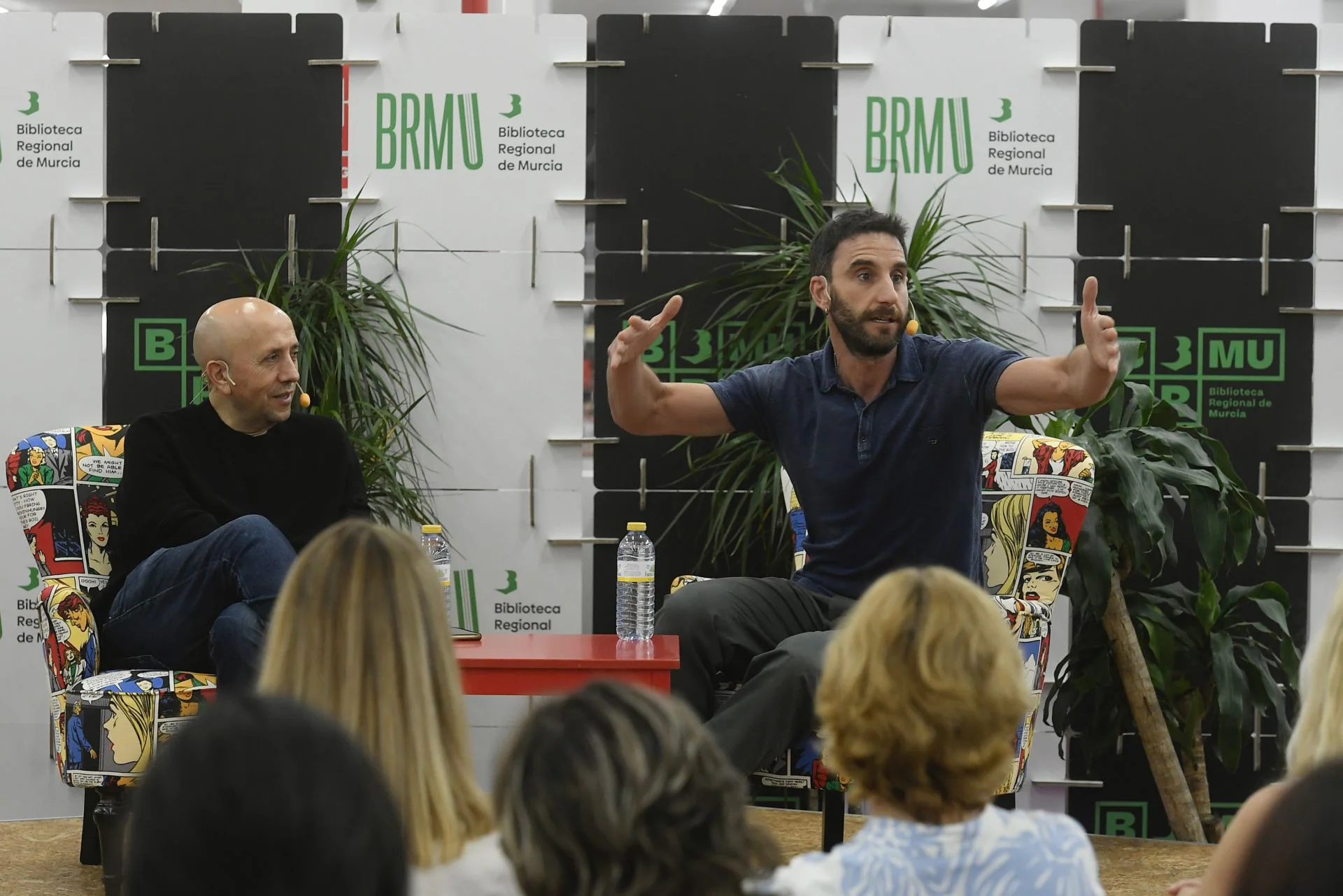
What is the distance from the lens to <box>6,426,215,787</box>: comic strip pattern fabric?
8.80ft

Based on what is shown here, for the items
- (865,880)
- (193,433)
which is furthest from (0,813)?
(865,880)

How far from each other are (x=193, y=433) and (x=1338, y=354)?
310 centimetres

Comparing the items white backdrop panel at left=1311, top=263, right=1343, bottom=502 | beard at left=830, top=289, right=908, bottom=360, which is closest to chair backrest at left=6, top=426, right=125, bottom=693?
beard at left=830, top=289, right=908, bottom=360

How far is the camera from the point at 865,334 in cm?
294

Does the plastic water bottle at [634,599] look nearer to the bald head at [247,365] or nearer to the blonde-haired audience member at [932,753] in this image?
the bald head at [247,365]

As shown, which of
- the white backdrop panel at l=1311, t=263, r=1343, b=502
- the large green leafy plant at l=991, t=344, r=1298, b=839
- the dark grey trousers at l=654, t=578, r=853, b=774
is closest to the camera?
the dark grey trousers at l=654, t=578, r=853, b=774

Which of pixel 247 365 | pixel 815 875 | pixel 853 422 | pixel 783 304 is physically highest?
pixel 783 304

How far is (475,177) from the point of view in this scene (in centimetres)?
396

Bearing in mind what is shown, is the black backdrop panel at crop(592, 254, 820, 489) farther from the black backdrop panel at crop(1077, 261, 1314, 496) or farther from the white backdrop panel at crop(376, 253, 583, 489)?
the black backdrop panel at crop(1077, 261, 1314, 496)

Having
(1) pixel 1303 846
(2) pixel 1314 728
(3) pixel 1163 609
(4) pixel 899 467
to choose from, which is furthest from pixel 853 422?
(1) pixel 1303 846

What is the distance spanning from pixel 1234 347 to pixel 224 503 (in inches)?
110

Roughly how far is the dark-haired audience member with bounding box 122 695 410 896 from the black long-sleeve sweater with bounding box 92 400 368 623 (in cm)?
243

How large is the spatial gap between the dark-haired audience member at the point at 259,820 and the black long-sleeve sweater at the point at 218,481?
2.43m

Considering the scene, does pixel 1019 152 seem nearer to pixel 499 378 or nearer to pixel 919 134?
pixel 919 134
